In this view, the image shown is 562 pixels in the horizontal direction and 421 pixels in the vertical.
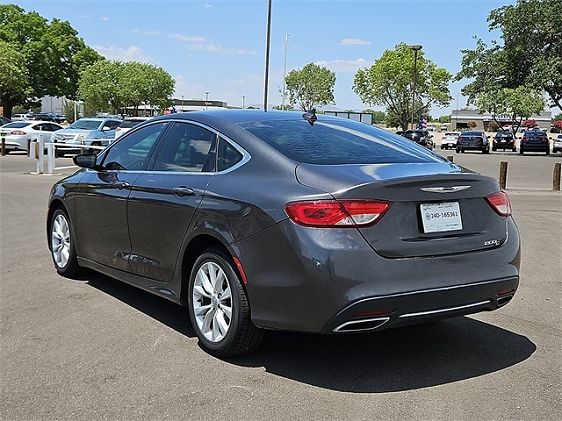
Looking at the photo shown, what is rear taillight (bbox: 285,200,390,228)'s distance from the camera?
12.8 ft

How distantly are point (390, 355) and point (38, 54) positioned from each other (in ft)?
223

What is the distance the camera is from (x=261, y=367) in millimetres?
4441

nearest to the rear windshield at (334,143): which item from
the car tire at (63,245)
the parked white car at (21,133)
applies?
the car tire at (63,245)

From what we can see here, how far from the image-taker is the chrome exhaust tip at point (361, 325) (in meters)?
3.93

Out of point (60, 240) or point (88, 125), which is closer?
point (60, 240)

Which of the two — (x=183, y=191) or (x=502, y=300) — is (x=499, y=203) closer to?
(x=502, y=300)

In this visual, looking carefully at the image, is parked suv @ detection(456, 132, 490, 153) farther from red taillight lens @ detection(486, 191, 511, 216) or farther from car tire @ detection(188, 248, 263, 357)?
car tire @ detection(188, 248, 263, 357)

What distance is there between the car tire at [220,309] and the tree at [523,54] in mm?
45819

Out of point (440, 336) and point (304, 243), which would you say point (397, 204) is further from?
point (440, 336)

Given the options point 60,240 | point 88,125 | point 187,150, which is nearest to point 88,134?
point 88,125

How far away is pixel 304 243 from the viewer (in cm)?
391

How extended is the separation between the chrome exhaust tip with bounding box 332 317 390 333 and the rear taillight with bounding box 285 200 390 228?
537mm

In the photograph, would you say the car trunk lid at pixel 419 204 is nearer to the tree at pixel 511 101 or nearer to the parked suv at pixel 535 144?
the tree at pixel 511 101

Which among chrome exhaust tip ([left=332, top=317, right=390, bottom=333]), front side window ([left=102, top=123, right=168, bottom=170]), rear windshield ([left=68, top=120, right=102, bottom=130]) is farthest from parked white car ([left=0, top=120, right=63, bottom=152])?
chrome exhaust tip ([left=332, top=317, right=390, bottom=333])
